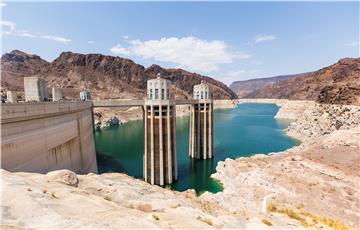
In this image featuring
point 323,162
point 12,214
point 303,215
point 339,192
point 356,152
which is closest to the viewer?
point 12,214

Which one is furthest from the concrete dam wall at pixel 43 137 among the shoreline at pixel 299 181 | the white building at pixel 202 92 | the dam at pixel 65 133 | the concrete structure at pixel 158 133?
the white building at pixel 202 92

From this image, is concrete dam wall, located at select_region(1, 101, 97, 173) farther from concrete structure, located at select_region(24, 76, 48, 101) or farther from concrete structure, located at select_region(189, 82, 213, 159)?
concrete structure, located at select_region(189, 82, 213, 159)

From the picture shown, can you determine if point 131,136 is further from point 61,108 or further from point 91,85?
point 91,85

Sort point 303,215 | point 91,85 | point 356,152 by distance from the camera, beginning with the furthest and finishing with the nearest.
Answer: point 91,85 < point 356,152 < point 303,215

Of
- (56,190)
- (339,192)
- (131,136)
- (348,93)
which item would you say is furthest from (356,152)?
(131,136)

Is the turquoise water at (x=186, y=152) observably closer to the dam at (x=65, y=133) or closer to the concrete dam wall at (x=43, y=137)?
the dam at (x=65, y=133)

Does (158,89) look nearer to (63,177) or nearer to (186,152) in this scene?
(63,177)
